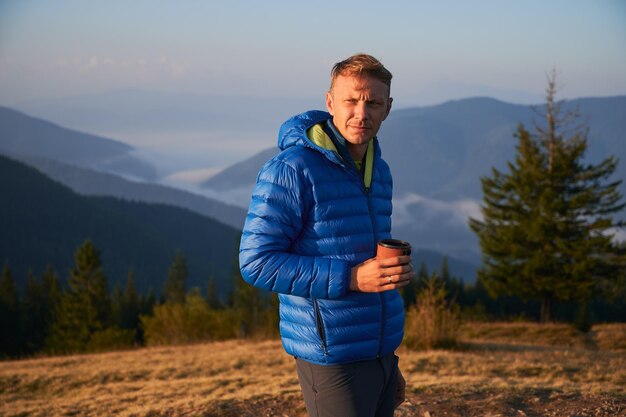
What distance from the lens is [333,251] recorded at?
2.59 metres

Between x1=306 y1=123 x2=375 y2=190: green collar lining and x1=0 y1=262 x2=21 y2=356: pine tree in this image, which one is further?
x1=0 y1=262 x2=21 y2=356: pine tree

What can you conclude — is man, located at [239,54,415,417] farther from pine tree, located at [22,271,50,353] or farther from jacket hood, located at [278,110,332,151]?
pine tree, located at [22,271,50,353]

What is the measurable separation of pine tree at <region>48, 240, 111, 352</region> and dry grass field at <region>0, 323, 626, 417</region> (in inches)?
1472

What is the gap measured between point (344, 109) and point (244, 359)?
9.45 metres

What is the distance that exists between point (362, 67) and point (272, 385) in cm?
644

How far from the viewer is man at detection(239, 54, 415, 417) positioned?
247cm

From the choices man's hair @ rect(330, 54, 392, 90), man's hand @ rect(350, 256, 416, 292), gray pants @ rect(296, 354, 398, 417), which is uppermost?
man's hair @ rect(330, 54, 392, 90)

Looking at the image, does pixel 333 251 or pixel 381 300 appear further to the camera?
pixel 381 300

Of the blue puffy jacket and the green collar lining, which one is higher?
the green collar lining

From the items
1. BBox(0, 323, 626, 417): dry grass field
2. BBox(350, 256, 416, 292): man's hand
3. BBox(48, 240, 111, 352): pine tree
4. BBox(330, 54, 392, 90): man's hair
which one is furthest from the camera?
BBox(48, 240, 111, 352): pine tree

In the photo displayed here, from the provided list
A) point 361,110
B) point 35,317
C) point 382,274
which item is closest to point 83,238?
point 35,317

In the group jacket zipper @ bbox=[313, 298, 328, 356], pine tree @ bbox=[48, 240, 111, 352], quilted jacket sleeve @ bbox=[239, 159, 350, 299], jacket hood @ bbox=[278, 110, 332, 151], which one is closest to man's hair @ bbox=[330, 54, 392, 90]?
jacket hood @ bbox=[278, 110, 332, 151]

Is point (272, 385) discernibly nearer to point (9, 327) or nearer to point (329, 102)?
point (329, 102)

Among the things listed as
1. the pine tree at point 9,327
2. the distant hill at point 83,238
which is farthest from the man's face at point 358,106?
the distant hill at point 83,238
